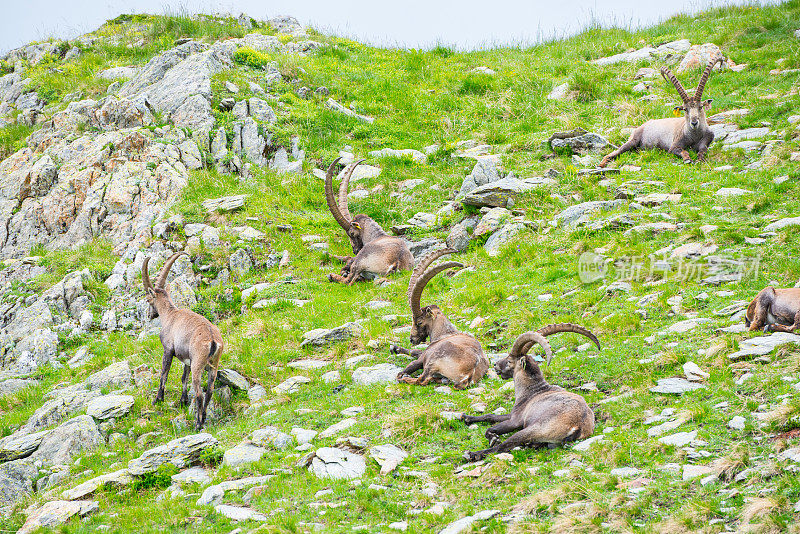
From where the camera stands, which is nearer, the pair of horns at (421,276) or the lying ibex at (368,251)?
the pair of horns at (421,276)

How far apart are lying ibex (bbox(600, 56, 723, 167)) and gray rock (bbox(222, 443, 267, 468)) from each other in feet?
38.3

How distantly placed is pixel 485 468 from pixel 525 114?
15.9 metres

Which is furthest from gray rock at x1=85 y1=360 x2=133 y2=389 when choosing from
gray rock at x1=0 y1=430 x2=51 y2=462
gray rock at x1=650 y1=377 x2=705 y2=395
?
gray rock at x1=650 y1=377 x2=705 y2=395

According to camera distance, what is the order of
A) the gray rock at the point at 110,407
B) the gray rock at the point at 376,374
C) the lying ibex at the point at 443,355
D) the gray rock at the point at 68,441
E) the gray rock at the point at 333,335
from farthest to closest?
the gray rock at the point at 333,335, the gray rock at the point at 110,407, the gray rock at the point at 376,374, the gray rock at the point at 68,441, the lying ibex at the point at 443,355

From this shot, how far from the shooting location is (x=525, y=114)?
2078cm

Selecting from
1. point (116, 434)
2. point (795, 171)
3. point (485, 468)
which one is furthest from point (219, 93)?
point (485, 468)

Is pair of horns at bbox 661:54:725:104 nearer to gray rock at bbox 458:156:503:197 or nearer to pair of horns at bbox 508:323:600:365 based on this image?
gray rock at bbox 458:156:503:197

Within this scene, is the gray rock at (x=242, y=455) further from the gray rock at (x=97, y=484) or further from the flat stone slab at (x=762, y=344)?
the flat stone slab at (x=762, y=344)

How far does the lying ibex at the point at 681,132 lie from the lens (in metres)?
15.6

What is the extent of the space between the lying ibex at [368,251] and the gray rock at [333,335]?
317cm

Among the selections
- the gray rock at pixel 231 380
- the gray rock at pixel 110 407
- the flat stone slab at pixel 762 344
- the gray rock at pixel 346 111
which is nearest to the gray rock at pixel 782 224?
the flat stone slab at pixel 762 344

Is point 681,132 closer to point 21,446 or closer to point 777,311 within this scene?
point 777,311

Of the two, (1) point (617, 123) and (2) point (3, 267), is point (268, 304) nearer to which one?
(2) point (3, 267)

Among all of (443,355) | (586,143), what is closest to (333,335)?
(443,355)
